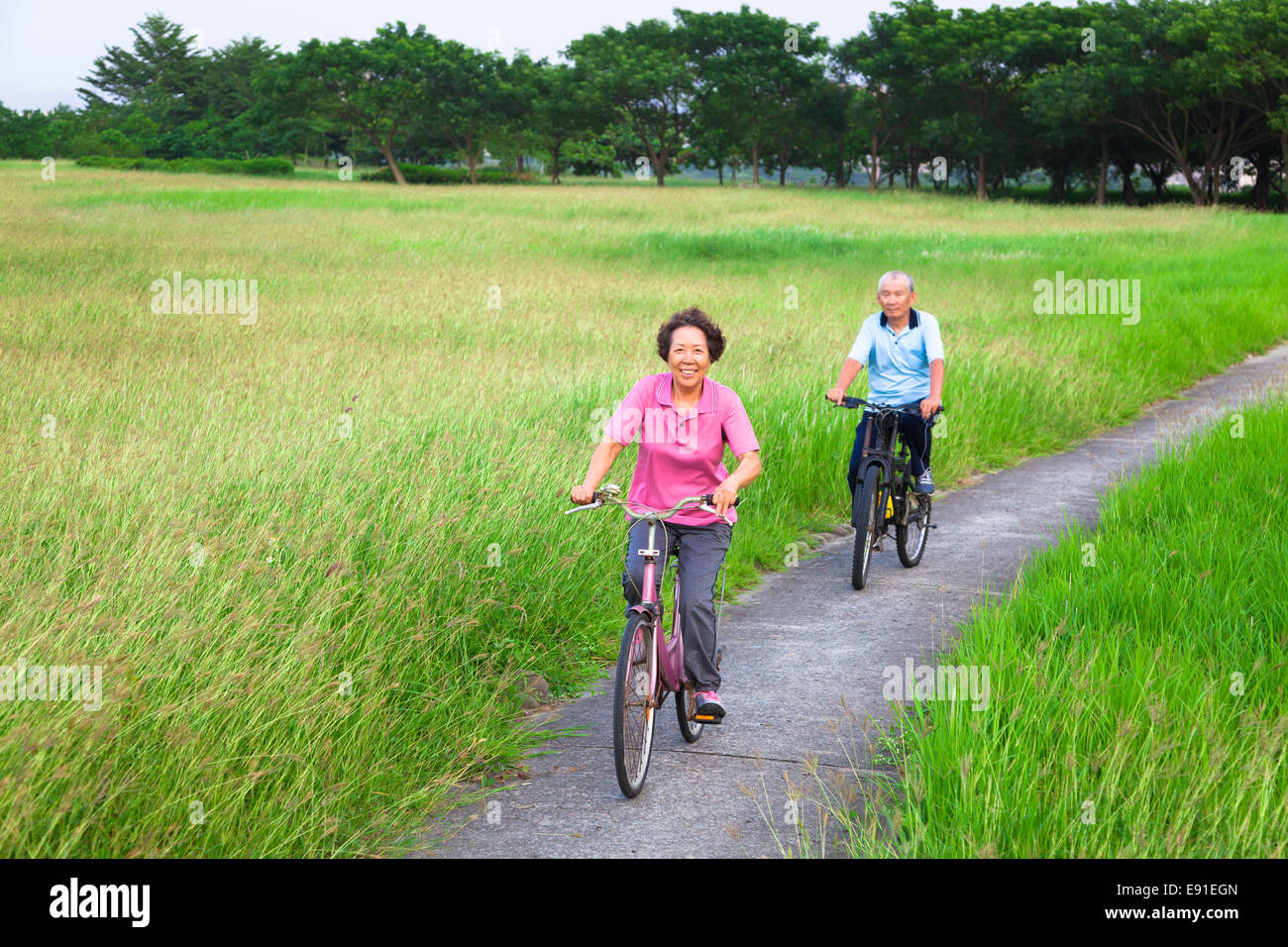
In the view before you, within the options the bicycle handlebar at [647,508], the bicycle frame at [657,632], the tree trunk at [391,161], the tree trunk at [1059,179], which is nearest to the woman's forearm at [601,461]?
the bicycle handlebar at [647,508]

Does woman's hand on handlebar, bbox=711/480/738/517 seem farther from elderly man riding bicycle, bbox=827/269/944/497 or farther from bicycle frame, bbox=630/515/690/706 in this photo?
elderly man riding bicycle, bbox=827/269/944/497

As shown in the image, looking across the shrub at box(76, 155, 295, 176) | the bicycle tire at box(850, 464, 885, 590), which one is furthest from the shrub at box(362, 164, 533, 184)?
the bicycle tire at box(850, 464, 885, 590)

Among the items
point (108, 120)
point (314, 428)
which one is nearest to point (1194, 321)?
point (314, 428)

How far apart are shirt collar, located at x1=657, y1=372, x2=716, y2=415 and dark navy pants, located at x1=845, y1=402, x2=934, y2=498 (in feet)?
9.94

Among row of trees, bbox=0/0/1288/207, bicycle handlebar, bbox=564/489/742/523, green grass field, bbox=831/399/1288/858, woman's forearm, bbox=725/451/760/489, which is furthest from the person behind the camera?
row of trees, bbox=0/0/1288/207

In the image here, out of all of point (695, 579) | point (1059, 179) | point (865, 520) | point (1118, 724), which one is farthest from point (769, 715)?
point (1059, 179)

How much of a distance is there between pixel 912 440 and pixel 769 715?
10.2ft

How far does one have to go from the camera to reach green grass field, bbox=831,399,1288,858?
3.53m

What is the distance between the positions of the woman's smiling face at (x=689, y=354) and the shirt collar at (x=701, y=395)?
3.7 inches

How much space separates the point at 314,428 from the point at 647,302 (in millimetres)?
10812

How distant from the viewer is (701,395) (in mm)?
4688

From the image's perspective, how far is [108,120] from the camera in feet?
311
